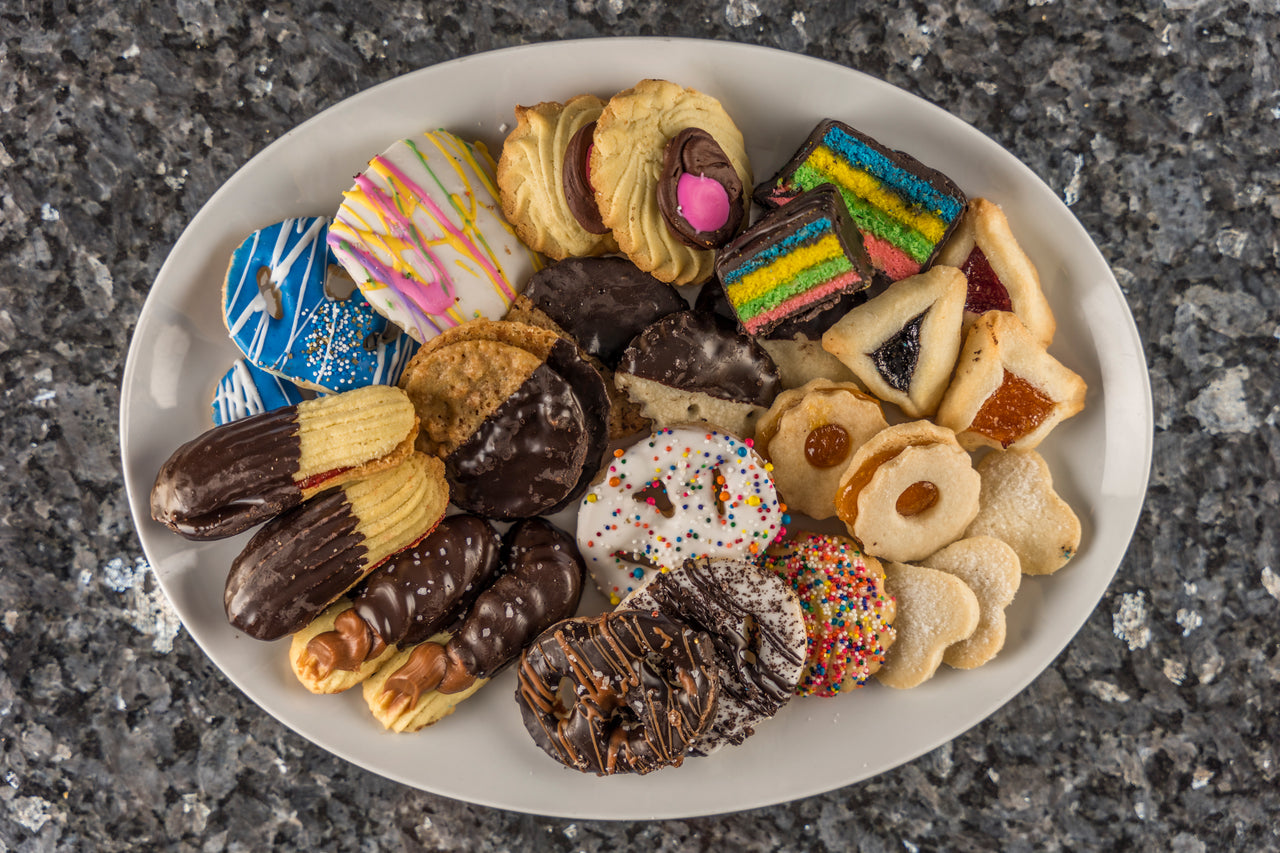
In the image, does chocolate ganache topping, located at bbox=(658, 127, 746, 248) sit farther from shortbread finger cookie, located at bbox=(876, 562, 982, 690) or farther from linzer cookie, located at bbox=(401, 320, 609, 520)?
shortbread finger cookie, located at bbox=(876, 562, 982, 690)

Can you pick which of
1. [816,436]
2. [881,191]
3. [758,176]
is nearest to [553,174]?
[758,176]

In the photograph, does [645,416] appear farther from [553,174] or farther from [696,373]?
[553,174]

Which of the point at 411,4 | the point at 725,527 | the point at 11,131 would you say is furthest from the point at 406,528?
the point at 11,131

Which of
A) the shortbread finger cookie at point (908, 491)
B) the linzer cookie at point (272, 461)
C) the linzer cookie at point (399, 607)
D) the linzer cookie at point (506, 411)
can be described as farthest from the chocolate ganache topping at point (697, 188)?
the linzer cookie at point (399, 607)

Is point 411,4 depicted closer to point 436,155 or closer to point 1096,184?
point 436,155

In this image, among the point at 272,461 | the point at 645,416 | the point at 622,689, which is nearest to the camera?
the point at 272,461

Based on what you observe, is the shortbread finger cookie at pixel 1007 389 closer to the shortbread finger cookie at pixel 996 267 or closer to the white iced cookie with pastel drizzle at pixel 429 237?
the shortbread finger cookie at pixel 996 267
